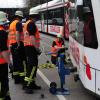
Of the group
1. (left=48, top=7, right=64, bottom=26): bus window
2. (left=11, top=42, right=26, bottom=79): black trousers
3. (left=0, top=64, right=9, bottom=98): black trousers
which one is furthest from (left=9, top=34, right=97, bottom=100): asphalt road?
(left=48, top=7, right=64, bottom=26): bus window

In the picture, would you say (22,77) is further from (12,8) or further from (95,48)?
(12,8)

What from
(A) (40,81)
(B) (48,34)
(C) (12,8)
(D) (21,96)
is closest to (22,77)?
(A) (40,81)

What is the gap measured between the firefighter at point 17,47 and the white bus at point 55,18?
1616 cm

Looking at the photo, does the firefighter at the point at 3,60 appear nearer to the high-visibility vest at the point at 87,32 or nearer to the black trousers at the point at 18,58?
the high-visibility vest at the point at 87,32

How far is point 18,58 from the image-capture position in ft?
41.2

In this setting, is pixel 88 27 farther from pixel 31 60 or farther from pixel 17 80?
pixel 17 80

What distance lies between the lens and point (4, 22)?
842cm

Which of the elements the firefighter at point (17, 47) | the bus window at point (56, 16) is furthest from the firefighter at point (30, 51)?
the bus window at point (56, 16)

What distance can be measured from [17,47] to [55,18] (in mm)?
24363

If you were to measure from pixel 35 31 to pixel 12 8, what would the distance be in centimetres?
3934

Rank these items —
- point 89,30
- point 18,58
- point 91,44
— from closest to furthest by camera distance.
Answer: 1. point 91,44
2. point 89,30
3. point 18,58

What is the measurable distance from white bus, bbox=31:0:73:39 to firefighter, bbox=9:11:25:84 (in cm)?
1616

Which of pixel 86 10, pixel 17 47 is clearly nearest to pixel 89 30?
pixel 86 10

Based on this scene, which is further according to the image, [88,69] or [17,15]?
[17,15]
